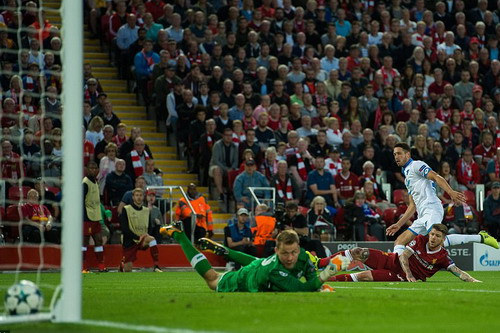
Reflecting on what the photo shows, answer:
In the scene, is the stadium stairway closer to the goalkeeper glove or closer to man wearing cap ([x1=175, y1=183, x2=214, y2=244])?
man wearing cap ([x1=175, y1=183, x2=214, y2=244])

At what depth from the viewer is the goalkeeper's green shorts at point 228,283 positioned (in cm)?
1084

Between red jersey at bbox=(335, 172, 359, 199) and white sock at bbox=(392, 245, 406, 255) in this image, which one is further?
red jersey at bbox=(335, 172, 359, 199)

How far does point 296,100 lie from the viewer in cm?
2464

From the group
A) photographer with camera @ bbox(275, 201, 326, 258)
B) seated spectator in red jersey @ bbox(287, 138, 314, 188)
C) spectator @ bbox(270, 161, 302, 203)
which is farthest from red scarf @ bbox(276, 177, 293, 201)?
photographer with camera @ bbox(275, 201, 326, 258)

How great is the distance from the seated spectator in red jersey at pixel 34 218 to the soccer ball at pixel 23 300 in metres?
9.86

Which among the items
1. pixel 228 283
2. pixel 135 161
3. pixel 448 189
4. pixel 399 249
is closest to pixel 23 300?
pixel 228 283

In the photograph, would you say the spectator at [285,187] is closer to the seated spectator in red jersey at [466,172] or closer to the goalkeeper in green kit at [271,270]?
the seated spectator in red jersey at [466,172]

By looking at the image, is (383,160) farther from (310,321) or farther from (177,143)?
(310,321)

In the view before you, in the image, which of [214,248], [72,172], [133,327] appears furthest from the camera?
[214,248]

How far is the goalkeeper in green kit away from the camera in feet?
32.7

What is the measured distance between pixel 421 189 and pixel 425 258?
1.74 metres

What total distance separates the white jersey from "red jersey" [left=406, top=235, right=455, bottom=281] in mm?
1335

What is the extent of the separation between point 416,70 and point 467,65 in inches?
68.9

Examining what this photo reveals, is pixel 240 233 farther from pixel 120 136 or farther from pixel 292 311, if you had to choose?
pixel 292 311
